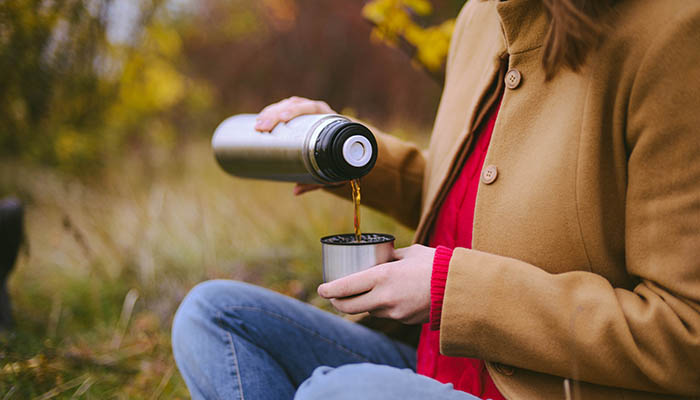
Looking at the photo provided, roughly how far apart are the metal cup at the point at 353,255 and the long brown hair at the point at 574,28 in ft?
1.54

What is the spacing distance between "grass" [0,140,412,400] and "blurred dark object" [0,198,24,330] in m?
0.08

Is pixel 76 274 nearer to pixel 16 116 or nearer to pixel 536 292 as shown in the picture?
pixel 16 116

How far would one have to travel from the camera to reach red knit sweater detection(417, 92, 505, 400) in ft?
3.88

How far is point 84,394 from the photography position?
2021 mm

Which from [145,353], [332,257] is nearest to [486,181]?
[332,257]

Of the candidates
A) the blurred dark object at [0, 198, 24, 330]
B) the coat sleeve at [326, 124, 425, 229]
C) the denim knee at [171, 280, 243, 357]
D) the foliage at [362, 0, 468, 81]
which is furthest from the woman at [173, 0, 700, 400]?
the blurred dark object at [0, 198, 24, 330]

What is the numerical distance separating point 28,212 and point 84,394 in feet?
10.1

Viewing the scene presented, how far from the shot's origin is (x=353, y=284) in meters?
1.08

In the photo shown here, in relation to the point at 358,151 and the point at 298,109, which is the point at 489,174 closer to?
the point at 358,151

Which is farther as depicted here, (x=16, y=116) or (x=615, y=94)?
(x=16, y=116)

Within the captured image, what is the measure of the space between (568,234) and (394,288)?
1.08 ft

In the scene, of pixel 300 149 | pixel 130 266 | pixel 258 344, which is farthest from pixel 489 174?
pixel 130 266

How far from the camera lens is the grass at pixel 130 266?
2150 millimetres

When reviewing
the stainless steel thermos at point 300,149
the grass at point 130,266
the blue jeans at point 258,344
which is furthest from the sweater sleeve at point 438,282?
the grass at point 130,266
